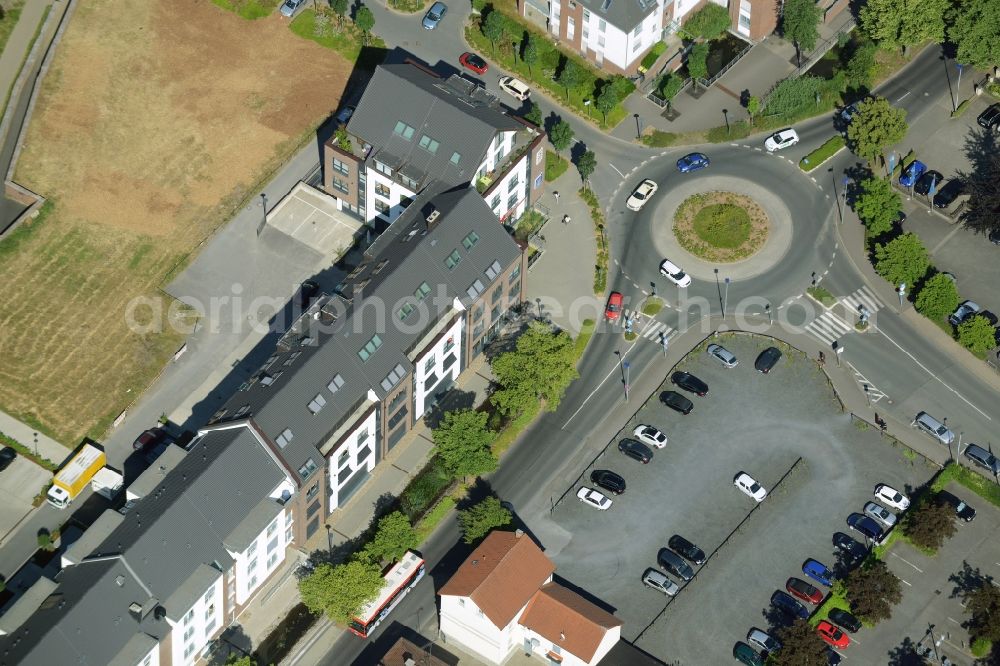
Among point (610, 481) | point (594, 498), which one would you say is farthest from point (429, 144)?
point (594, 498)

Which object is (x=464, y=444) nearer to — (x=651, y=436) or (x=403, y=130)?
(x=651, y=436)

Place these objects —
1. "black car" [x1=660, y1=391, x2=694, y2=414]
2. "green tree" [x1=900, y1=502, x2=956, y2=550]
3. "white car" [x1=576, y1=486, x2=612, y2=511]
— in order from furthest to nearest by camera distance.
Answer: "black car" [x1=660, y1=391, x2=694, y2=414]
"white car" [x1=576, y1=486, x2=612, y2=511]
"green tree" [x1=900, y1=502, x2=956, y2=550]

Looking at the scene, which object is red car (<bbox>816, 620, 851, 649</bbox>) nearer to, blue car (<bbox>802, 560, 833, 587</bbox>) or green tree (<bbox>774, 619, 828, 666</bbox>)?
green tree (<bbox>774, 619, 828, 666</bbox>)

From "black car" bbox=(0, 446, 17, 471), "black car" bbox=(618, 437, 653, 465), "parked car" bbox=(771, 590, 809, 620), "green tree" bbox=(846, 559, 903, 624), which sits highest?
"green tree" bbox=(846, 559, 903, 624)

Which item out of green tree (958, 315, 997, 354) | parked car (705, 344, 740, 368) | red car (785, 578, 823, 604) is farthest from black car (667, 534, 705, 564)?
green tree (958, 315, 997, 354)

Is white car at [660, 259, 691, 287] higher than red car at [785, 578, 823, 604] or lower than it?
higher

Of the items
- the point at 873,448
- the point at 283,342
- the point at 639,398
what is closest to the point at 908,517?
the point at 873,448

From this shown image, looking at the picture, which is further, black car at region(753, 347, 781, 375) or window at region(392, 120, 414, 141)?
window at region(392, 120, 414, 141)

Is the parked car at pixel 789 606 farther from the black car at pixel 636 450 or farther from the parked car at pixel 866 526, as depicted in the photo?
the black car at pixel 636 450

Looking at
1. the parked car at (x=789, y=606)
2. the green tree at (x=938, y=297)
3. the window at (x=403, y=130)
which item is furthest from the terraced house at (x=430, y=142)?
the parked car at (x=789, y=606)
